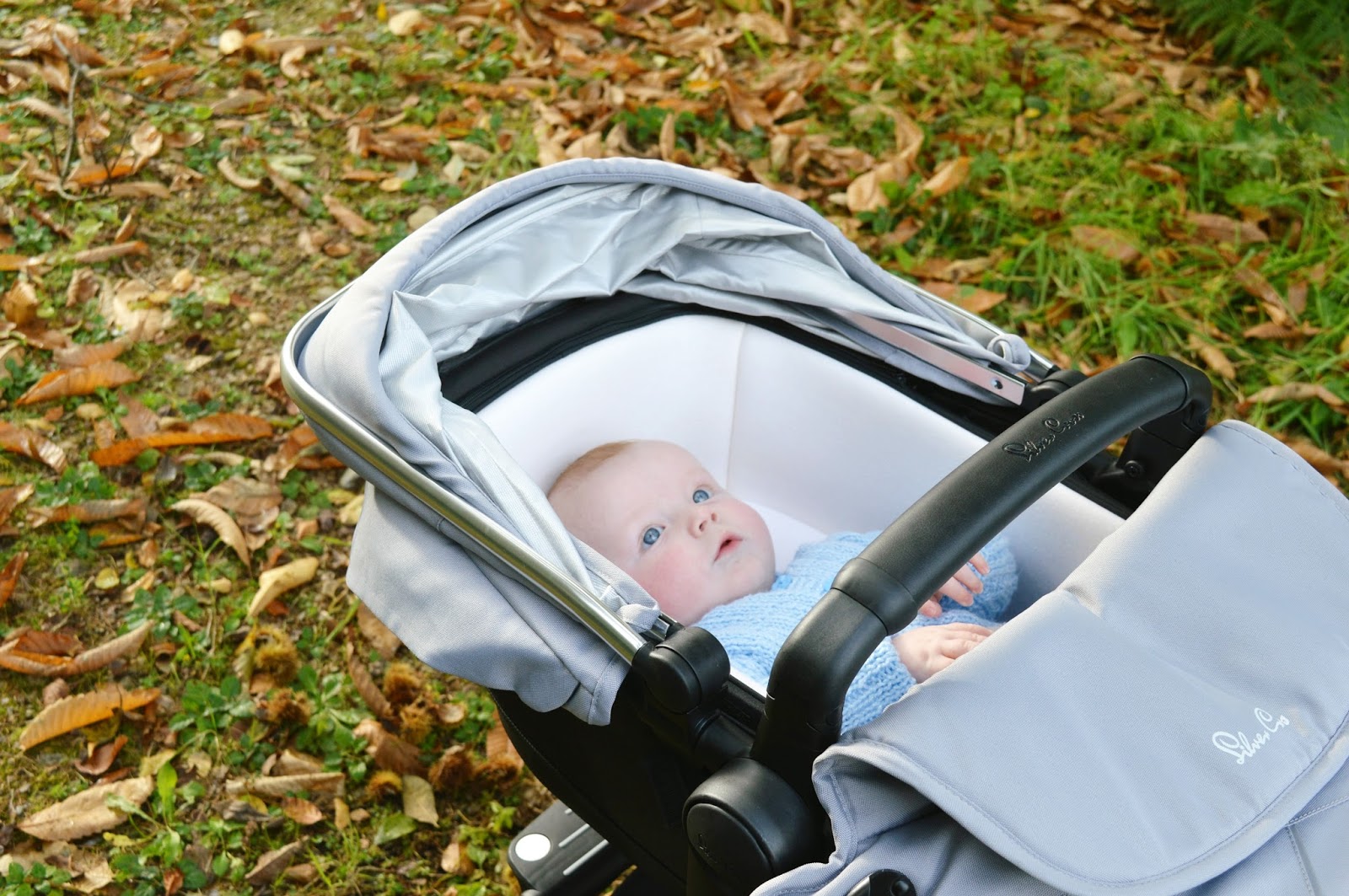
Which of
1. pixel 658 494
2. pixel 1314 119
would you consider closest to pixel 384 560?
pixel 658 494

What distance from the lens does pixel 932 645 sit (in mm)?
1415

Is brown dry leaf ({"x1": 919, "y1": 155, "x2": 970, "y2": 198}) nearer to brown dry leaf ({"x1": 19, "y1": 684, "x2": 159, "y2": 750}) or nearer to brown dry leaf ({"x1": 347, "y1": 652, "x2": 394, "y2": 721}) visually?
brown dry leaf ({"x1": 347, "y1": 652, "x2": 394, "y2": 721})

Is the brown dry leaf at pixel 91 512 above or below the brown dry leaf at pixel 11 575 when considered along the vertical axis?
above

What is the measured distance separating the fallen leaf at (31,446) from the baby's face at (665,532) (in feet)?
4.29

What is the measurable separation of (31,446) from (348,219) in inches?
39.4

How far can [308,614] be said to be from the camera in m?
2.20

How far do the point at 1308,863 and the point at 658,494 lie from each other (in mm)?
918

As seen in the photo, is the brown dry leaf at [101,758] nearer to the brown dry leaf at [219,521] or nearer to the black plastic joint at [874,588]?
the brown dry leaf at [219,521]

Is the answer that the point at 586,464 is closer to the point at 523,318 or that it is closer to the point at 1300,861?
the point at 523,318

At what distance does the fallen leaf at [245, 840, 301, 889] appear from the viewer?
5.91 ft

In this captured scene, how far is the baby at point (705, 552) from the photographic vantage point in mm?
1541

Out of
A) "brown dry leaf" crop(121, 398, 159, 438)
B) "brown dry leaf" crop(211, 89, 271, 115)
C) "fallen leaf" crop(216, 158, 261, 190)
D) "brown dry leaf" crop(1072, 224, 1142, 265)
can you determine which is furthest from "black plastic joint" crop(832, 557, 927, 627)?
"brown dry leaf" crop(211, 89, 271, 115)

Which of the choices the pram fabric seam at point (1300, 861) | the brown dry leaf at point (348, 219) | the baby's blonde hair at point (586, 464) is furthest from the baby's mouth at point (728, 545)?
the brown dry leaf at point (348, 219)

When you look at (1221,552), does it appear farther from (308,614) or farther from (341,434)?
(308,614)
